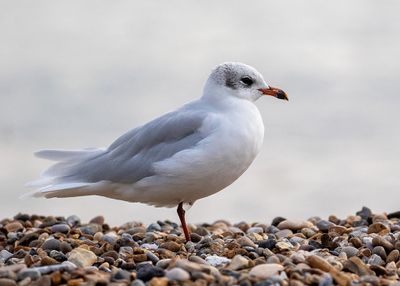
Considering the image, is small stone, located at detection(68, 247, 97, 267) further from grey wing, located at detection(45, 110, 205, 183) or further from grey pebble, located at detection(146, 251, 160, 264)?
grey wing, located at detection(45, 110, 205, 183)

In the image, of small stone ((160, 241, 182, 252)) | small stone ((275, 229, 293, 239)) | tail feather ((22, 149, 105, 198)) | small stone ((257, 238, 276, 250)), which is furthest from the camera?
small stone ((275, 229, 293, 239))

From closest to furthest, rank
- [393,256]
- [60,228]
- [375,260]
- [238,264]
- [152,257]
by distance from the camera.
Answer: [238,264], [152,257], [375,260], [393,256], [60,228]

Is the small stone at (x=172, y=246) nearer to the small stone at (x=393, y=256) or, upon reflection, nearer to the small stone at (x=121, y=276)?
the small stone at (x=393, y=256)

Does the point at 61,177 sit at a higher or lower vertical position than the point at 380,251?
higher

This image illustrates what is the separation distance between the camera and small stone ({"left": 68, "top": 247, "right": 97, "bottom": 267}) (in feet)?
22.2

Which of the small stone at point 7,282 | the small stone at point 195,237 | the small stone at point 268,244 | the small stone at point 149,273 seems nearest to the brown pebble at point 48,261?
the small stone at point 7,282

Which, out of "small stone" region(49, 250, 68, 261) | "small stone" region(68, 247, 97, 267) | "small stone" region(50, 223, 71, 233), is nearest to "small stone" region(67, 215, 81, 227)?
"small stone" region(50, 223, 71, 233)

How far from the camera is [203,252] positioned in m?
7.20

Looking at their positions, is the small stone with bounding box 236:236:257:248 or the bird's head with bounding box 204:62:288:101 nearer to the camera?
the small stone with bounding box 236:236:257:248

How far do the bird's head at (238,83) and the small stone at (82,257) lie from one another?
1.90 metres

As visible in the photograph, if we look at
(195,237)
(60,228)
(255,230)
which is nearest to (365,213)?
(255,230)

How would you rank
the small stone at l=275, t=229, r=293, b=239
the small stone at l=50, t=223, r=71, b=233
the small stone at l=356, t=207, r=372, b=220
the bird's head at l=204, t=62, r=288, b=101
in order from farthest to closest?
1. the small stone at l=356, t=207, r=372, b=220
2. the small stone at l=50, t=223, r=71, b=233
3. the small stone at l=275, t=229, r=293, b=239
4. the bird's head at l=204, t=62, r=288, b=101

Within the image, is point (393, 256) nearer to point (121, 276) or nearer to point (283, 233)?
point (283, 233)

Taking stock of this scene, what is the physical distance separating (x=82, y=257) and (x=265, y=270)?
1542 mm
